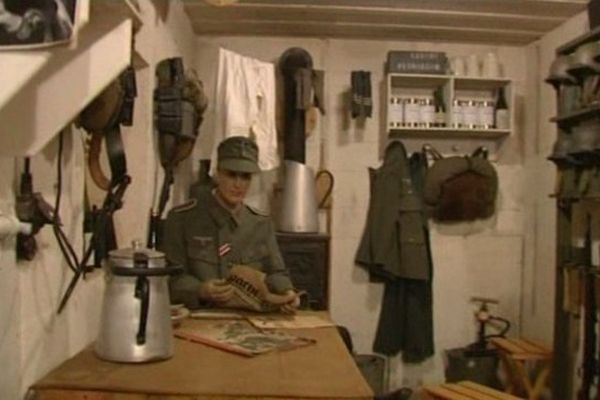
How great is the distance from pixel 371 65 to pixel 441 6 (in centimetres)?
76

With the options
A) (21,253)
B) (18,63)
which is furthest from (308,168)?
(18,63)

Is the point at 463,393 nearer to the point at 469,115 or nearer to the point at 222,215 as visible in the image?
the point at 222,215

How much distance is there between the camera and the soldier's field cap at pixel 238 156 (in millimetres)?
2953

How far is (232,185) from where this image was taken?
3.01m

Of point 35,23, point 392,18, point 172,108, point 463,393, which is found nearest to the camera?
point 35,23

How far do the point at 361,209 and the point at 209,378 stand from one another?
2.86 m

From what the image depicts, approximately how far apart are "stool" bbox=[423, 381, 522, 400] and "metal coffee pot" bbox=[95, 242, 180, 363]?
2.04 metres

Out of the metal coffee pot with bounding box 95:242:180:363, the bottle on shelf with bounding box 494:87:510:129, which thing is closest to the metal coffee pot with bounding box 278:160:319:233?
the bottle on shelf with bounding box 494:87:510:129

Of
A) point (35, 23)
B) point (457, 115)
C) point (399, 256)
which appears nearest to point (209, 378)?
point (35, 23)

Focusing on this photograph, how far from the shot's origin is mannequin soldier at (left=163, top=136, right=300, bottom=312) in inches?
116

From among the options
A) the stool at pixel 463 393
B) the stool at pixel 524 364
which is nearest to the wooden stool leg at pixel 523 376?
the stool at pixel 524 364

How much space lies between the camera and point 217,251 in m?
2.98

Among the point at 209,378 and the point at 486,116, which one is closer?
the point at 209,378

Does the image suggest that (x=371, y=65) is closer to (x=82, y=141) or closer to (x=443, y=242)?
(x=443, y=242)
